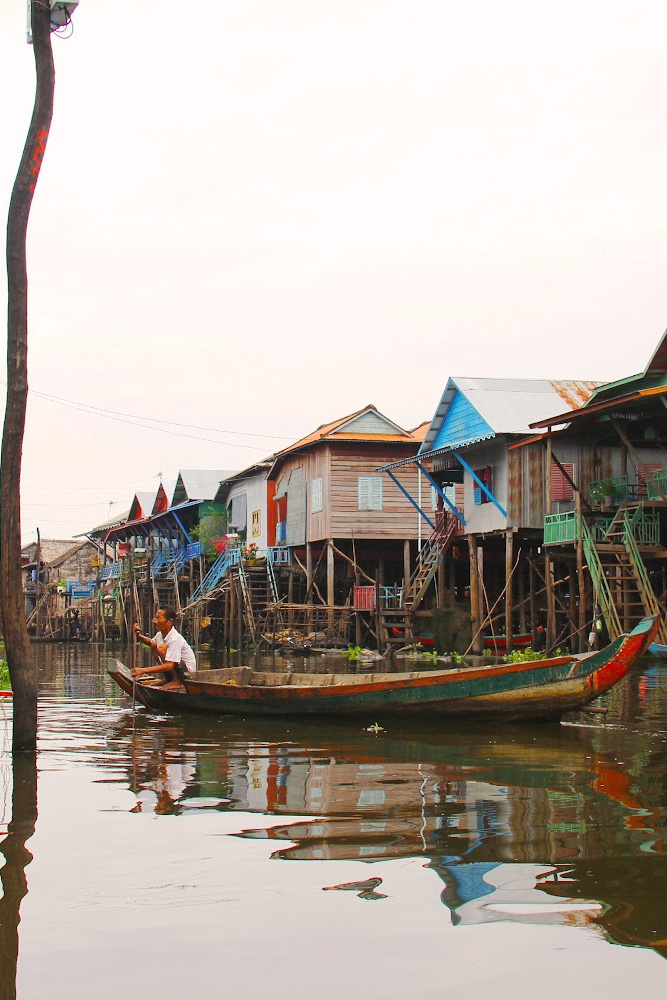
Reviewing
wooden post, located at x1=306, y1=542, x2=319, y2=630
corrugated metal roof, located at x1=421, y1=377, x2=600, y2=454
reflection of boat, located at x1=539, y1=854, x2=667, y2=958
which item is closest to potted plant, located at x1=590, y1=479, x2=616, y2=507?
corrugated metal roof, located at x1=421, y1=377, x2=600, y2=454

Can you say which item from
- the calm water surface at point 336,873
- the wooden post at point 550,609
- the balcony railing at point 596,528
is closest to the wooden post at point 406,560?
the wooden post at point 550,609

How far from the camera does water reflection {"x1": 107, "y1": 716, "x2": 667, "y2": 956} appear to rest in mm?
4906

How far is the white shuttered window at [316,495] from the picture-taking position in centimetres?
3362

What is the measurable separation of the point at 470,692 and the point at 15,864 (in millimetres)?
6497

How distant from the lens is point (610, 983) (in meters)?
3.90

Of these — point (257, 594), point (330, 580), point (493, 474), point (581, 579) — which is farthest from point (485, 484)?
point (257, 594)

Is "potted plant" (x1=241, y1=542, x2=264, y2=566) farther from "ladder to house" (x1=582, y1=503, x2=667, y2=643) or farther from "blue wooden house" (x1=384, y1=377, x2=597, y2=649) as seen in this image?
"ladder to house" (x1=582, y1=503, x2=667, y2=643)

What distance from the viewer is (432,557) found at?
99.3 feet

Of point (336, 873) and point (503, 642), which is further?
point (503, 642)

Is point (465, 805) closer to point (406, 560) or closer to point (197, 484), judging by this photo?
point (406, 560)

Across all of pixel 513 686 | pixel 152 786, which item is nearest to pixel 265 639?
pixel 513 686

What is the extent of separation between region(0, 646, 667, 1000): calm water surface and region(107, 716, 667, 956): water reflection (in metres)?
0.02

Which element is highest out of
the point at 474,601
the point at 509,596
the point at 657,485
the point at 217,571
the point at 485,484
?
the point at 485,484

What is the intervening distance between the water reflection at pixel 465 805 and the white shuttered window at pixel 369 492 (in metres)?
21.7
